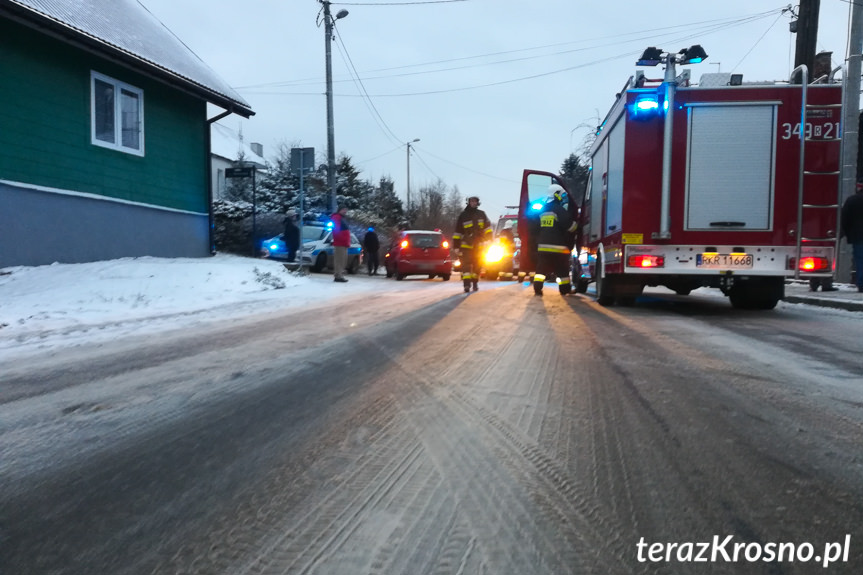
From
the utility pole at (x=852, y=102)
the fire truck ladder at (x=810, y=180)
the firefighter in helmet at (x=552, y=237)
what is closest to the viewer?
the fire truck ladder at (x=810, y=180)

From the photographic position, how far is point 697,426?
3.51 metres

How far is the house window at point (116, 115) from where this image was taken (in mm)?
12890

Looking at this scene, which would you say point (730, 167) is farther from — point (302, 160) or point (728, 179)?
point (302, 160)

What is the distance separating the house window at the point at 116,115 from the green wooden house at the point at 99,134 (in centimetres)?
2

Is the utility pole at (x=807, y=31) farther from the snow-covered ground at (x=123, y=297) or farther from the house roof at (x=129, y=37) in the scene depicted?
the house roof at (x=129, y=37)

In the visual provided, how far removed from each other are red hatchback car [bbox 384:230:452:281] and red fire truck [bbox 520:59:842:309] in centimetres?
1102

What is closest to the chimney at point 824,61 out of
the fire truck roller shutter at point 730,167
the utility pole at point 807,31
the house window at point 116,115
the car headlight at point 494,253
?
the utility pole at point 807,31

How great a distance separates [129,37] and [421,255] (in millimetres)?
9687

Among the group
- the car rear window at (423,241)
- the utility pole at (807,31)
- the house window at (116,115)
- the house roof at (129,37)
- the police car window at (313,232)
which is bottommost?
the car rear window at (423,241)

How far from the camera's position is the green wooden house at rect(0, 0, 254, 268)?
1087 centimetres

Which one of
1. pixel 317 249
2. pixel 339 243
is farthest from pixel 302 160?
pixel 317 249

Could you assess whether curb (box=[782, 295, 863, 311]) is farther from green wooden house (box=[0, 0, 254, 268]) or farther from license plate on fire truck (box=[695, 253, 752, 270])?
green wooden house (box=[0, 0, 254, 268])

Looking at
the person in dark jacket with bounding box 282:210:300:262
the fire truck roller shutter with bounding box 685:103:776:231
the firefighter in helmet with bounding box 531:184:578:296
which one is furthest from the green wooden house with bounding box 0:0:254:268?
the fire truck roller shutter with bounding box 685:103:776:231

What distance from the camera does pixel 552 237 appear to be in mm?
12172
